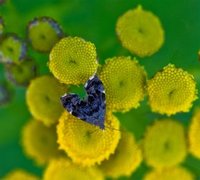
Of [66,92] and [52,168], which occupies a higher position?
[66,92]

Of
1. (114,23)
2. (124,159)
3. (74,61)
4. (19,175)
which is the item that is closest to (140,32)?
(114,23)

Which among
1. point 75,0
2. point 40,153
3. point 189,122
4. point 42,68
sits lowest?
point 40,153

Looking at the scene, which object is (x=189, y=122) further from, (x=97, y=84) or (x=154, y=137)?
(x=97, y=84)

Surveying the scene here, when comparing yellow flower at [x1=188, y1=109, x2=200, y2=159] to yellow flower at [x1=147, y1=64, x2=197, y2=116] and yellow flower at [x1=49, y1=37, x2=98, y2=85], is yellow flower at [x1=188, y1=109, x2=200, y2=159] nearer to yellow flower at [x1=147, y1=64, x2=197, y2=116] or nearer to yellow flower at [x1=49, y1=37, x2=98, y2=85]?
yellow flower at [x1=147, y1=64, x2=197, y2=116]

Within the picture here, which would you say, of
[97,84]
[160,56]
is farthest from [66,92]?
[160,56]

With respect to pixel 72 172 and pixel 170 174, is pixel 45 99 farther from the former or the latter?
pixel 170 174
